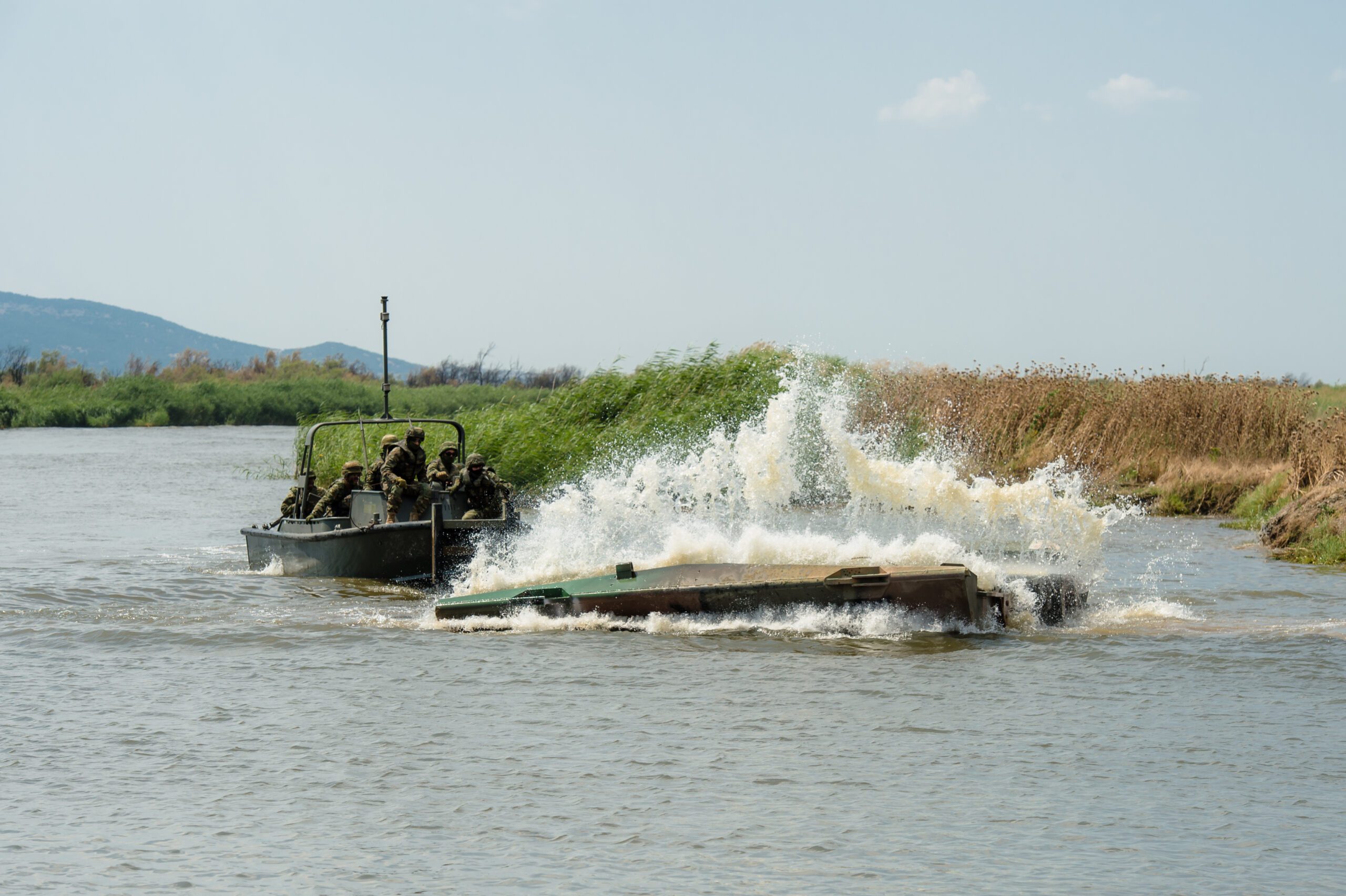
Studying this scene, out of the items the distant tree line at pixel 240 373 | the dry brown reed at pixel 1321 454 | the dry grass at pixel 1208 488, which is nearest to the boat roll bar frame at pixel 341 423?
the dry brown reed at pixel 1321 454

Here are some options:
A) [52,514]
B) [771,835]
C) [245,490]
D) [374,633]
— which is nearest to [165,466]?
[245,490]

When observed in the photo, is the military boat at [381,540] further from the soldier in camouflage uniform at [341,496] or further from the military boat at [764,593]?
the military boat at [764,593]

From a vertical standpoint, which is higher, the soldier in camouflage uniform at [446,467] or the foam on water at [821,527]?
the soldier in camouflage uniform at [446,467]

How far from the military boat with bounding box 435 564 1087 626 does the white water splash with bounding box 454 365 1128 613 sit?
0.53 meters

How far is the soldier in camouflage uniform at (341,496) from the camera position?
1741 centimetres

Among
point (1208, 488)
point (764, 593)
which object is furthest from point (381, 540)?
point (1208, 488)

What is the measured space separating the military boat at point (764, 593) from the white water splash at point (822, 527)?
0.53 m

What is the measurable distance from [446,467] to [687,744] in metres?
10.1

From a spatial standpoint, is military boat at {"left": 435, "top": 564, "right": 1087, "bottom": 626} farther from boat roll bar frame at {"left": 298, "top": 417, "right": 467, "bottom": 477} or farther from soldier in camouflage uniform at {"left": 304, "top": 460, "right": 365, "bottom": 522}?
soldier in camouflage uniform at {"left": 304, "top": 460, "right": 365, "bottom": 522}

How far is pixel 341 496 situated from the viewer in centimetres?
1753

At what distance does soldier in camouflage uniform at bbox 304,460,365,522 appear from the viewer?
57.1 feet

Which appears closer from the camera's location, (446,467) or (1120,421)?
(446,467)

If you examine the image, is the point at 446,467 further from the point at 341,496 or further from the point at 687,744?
the point at 687,744

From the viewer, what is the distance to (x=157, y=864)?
20.0ft
